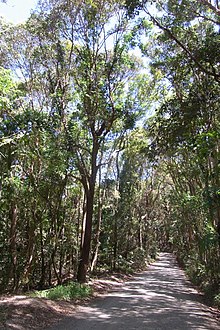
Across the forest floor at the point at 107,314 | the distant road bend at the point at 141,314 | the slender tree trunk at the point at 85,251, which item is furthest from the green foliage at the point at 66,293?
the slender tree trunk at the point at 85,251

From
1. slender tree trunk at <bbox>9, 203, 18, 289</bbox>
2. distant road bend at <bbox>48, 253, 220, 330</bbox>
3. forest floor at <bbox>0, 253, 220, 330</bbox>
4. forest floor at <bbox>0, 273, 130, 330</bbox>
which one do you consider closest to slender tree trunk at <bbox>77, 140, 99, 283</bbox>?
distant road bend at <bbox>48, 253, 220, 330</bbox>

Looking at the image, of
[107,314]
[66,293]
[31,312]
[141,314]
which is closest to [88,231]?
[66,293]

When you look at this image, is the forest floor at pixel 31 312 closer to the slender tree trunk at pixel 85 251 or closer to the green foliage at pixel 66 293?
the green foliage at pixel 66 293

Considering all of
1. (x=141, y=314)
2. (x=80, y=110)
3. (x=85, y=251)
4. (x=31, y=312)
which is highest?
(x=80, y=110)

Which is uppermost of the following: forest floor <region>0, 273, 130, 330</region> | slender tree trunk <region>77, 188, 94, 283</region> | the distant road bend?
slender tree trunk <region>77, 188, 94, 283</region>

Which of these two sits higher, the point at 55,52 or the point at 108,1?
the point at 108,1

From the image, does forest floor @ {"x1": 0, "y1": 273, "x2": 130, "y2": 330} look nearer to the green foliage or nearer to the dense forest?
the green foliage

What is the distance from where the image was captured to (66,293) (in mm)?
13383

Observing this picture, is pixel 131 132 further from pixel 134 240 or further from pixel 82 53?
pixel 134 240

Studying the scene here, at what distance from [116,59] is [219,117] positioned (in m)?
5.63

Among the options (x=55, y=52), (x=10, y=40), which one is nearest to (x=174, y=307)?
(x=55, y=52)

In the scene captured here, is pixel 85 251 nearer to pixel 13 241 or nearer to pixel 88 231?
pixel 88 231

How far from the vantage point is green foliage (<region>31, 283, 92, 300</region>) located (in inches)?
498

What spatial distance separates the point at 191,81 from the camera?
14.0 metres
